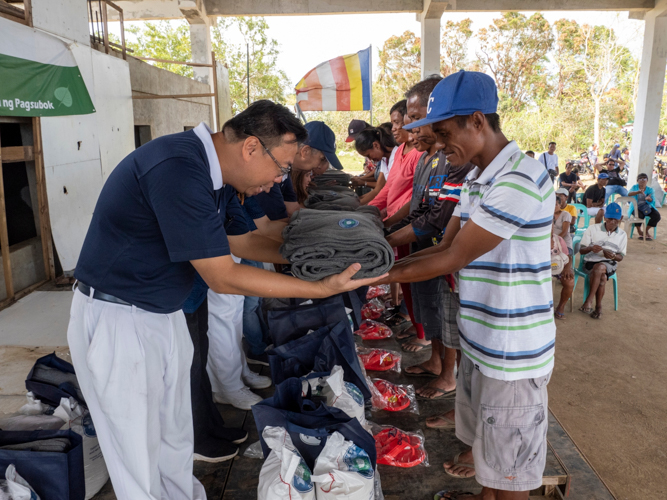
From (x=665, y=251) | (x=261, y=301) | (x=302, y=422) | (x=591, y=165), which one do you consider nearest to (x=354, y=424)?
(x=302, y=422)

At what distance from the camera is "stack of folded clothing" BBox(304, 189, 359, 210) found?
3.56 m

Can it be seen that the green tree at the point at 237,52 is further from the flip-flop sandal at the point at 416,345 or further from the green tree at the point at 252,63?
the flip-flop sandal at the point at 416,345

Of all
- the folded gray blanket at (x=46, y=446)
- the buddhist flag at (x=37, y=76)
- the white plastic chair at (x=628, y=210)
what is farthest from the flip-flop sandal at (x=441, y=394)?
the white plastic chair at (x=628, y=210)

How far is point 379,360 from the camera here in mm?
3438

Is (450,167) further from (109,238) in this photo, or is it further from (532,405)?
(109,238)

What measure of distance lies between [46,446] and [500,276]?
178 cm

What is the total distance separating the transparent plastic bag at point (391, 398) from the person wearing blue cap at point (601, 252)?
3882 millimetres

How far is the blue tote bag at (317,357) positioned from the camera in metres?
2.49

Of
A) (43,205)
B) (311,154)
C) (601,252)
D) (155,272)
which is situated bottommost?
(601,252)

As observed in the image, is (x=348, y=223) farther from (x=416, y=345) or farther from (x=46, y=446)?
(x=416, y=345)

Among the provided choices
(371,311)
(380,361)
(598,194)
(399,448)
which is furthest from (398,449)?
(598,194)

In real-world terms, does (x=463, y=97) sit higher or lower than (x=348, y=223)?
higher

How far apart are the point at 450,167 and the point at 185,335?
181cm

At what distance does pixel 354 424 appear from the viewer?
1.89 meters
